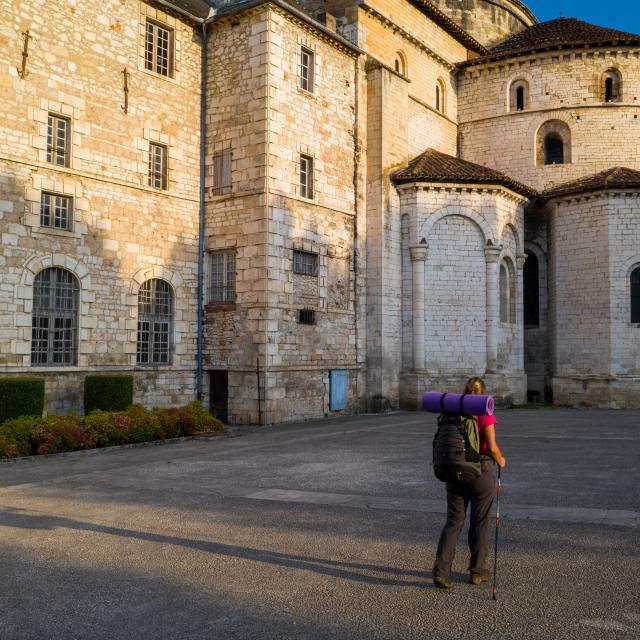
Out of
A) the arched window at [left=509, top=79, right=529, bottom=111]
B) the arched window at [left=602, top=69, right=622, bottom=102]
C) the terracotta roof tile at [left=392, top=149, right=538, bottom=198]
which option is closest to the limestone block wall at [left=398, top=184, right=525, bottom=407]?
the terracotta roof tile at [left=392, top=149, right=538, bottom=198]

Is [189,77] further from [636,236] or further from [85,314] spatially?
[636,236]

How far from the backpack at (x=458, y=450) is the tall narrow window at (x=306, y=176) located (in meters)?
17.3

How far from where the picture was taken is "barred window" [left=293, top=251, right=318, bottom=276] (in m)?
22.6

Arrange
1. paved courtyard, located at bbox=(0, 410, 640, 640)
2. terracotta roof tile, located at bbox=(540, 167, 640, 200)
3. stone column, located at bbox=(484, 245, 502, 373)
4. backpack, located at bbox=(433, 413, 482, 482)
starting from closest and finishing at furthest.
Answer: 1. paved courtyard, located at bbox=(0, 410, 640, 640)
2. backpack, located at bbox=(433, 413, 482, 482)
3. stone column, located at bbox=(484, 245, 502, 373)
4. terracotta roof tile, located at bbox=(540, 167, 640, 200)

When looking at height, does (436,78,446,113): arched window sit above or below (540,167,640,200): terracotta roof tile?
above

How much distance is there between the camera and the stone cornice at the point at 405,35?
86.4 feet

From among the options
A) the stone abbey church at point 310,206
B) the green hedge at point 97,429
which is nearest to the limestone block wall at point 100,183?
the stone abbey church at point 310,206

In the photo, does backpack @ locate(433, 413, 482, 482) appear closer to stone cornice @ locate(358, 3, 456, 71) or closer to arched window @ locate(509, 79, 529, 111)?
stone cornice @ locate(358, 3, 456, 71)

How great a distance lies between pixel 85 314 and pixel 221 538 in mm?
12386

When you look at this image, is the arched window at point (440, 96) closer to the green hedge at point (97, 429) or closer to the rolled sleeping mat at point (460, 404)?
the green hedge at point (97, 429)

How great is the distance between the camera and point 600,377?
27625 millimetres

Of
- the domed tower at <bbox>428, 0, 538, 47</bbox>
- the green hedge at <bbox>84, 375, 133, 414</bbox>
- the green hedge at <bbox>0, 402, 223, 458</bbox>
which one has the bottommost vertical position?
the green hedge at <bbox>0, 402, 223, 458</bbox>

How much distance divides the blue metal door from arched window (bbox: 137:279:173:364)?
5.32 meters

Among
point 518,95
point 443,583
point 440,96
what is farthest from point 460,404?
point 518,95
